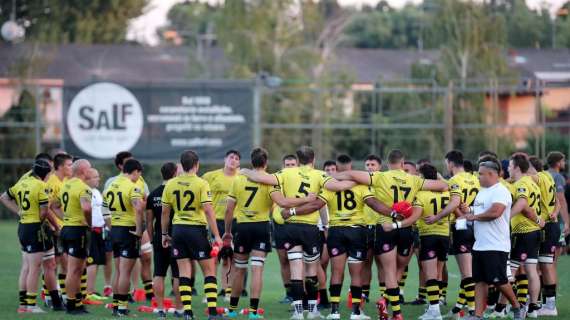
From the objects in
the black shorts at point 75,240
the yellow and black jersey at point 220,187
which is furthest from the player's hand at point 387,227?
the black shorts at point 75,240

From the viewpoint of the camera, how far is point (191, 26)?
3169 inches

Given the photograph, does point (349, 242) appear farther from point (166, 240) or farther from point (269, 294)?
point (269, 294)

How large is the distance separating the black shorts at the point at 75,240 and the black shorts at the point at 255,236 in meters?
2.34

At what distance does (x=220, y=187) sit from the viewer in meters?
17.7

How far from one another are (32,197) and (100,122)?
14.9 metres

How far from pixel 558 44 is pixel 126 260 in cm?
5291

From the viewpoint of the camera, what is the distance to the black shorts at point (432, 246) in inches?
610

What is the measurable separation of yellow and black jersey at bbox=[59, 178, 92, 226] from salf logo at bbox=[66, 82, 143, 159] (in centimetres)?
1476

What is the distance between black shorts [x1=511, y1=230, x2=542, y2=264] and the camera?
1544cm

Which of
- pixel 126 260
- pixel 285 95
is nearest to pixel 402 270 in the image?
pixel 126 260

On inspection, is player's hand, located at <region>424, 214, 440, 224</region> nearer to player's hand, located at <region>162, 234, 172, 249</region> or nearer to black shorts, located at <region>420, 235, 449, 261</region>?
black shorts, located at <region>420, 235, 449, 261</region>

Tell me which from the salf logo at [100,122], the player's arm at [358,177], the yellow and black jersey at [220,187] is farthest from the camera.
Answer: the salf logo at [100,122]

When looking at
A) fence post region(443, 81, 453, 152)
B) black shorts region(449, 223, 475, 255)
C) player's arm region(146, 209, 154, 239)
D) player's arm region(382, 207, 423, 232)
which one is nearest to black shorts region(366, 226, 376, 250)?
player's arm region(382, 207, 423, 232)

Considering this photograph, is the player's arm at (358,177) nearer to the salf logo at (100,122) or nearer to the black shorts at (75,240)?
the black shorts at (75,240)
